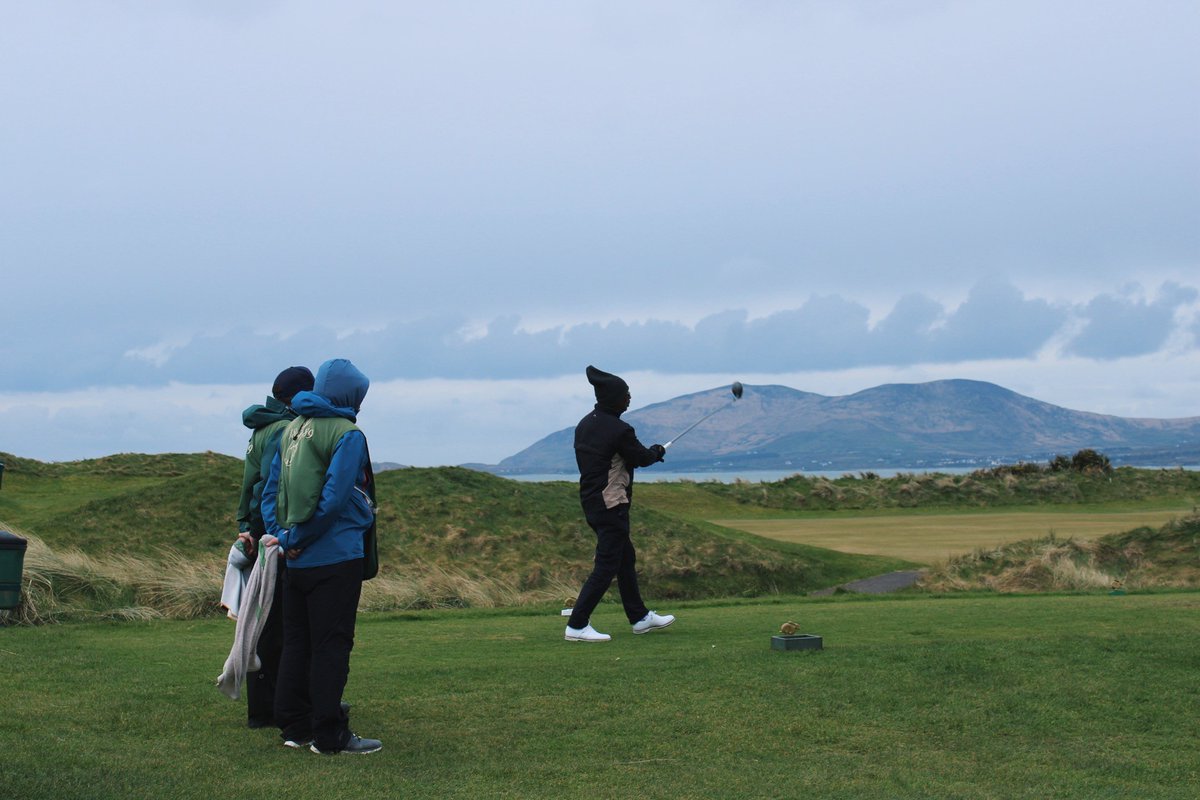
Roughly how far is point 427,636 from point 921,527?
84.4 ft

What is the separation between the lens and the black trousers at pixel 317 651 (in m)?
7.14

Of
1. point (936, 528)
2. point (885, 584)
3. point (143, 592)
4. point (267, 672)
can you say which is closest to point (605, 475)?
point (267, 672)

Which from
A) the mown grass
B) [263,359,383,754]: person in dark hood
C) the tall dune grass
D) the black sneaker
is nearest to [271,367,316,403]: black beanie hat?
[263,359,383,754]: person in dark hood

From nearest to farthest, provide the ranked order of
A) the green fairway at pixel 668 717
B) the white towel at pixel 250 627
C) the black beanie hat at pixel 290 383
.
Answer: the green fairway at pixel 668 717 < the white towel at pixel 250 627 < the black beanie hat at pixel 290 383

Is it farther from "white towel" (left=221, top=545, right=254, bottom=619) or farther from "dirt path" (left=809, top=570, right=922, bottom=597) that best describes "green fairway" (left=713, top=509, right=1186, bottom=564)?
"white towel" (left=221, top=545, right=254, bottom=619)

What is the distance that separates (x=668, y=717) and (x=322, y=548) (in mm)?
2393

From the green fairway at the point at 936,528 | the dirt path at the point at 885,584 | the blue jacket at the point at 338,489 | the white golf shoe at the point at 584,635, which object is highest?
the blue jacket at the point at 338,489

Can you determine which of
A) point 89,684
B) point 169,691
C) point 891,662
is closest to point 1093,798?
point 891,662

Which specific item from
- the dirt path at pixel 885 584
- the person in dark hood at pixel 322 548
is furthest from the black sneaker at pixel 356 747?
the dirt path at pixel 885 584

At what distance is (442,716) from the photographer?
804 centimetres

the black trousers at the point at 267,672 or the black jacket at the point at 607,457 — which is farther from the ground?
the black jacket at the point at 607,457

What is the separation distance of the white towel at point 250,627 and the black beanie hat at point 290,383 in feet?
3.67

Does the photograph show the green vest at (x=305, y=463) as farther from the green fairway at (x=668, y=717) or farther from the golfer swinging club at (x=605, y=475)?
the golfer swinging club at (x=605, y=475)

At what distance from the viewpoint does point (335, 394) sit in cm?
737
